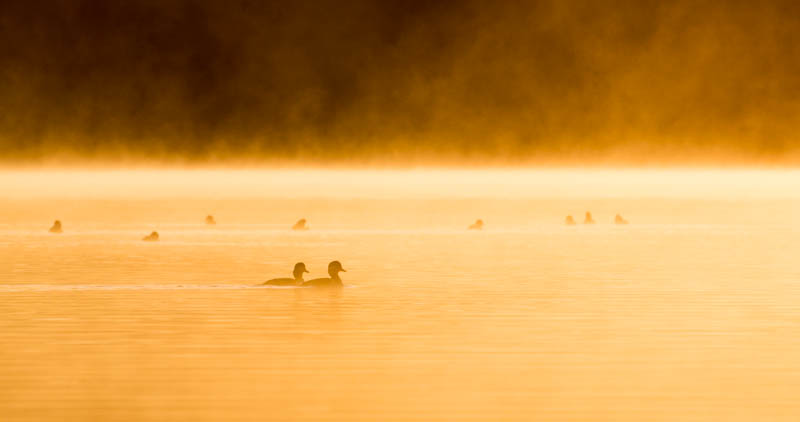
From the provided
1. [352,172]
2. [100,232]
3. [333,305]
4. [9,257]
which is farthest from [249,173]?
[333,305]

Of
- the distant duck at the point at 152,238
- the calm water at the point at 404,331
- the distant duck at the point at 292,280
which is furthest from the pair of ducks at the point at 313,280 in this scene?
the distant duck at the point at 152,238

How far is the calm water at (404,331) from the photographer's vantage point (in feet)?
53.5

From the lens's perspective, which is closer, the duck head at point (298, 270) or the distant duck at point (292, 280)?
the distant duck at point (292, 280)

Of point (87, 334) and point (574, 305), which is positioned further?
point (574, 305)

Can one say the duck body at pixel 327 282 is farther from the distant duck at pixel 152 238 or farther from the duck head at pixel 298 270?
the distant duck at pixel 152 238

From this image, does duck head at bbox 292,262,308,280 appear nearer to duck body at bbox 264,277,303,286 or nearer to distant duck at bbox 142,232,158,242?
duck body at bbox 264,277,303,286

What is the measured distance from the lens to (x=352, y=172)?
160 m

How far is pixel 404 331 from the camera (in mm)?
21281

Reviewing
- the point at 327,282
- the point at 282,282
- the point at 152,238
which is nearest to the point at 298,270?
the point at 282,282

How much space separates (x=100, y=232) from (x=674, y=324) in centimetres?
2743

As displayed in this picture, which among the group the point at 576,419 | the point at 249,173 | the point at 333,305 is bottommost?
the point at 576,419

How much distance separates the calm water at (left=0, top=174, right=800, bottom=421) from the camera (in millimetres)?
16312

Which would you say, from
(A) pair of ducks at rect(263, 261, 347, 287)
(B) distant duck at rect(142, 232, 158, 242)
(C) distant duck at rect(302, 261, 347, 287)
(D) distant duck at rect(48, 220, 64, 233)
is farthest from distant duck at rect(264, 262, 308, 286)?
(D) distant duck at rect(48, 220, 64, 233)

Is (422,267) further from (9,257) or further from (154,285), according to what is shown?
(9,257)
